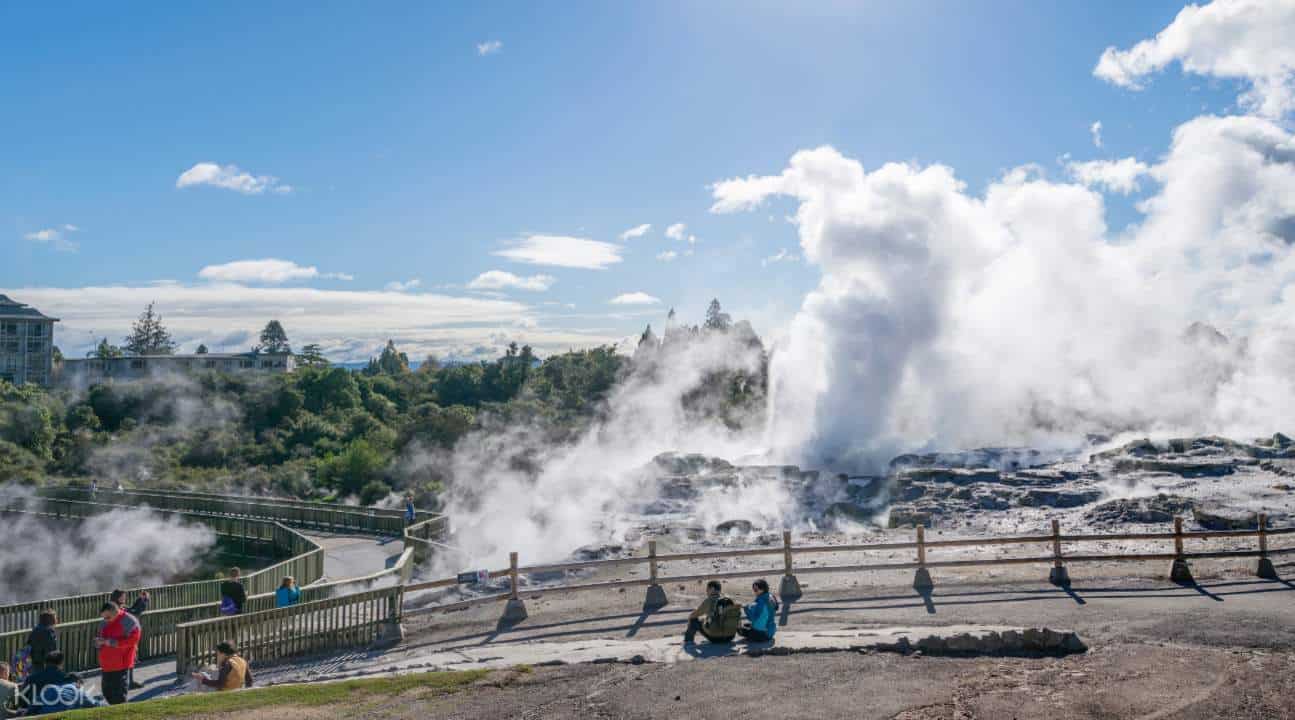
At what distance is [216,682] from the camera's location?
33.8 feet

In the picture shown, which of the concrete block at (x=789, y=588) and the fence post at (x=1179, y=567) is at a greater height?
the fence post at (x=1179, y=567)

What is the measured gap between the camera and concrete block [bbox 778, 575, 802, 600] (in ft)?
45.5

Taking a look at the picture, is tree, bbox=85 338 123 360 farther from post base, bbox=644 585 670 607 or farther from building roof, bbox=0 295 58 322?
post base, bbox=644 585 670 607

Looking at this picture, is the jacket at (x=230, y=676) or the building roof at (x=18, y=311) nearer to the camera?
the jacket at (x=230, y=676)

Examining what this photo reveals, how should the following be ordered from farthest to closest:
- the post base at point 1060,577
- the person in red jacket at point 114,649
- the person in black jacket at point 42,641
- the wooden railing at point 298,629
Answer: the post base at point 1060,577, the wooden railing at point 298,629, the person in black jacket at point 42,641, the person in red jacket at point 114,649

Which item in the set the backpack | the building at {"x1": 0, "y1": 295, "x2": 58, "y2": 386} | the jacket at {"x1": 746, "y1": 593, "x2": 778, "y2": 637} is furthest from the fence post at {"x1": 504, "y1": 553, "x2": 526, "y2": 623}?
the building at {"x1": 0, "y1": 295, "x2": 58, "y2": 386}

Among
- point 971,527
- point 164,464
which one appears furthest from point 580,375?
point 971,527

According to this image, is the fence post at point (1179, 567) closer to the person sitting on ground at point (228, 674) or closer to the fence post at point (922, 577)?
the fence post at point (922, 577)

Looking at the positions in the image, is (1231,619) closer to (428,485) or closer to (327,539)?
(327,539)

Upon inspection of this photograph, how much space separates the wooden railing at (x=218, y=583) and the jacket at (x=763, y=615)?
396 inches

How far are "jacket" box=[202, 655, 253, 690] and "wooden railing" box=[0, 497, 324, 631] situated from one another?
5131 millimetres

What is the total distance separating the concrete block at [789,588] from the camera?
13883 mm

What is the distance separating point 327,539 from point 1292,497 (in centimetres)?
2894

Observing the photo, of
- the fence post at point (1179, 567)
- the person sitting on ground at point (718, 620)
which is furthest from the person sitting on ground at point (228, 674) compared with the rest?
the fence post at point (1179, 567)
